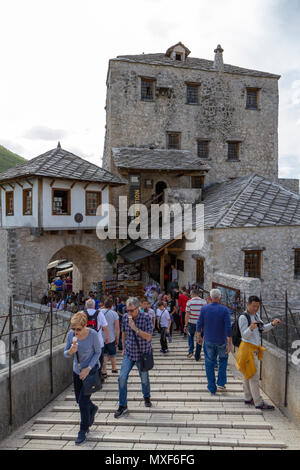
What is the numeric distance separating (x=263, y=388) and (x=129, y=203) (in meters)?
16.8

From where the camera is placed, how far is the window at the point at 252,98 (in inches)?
1027

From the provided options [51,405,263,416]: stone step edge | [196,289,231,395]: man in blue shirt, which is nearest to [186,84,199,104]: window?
[196,289,231,395]: man in blue shirt

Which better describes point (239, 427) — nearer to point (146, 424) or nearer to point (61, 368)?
point (146, 424)

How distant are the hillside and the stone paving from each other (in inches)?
3615

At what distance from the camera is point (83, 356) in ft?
15.7

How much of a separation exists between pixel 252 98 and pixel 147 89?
827cm

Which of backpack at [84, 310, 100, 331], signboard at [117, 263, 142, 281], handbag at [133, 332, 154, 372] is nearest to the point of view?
handbag at [133, 332, 154, 372]

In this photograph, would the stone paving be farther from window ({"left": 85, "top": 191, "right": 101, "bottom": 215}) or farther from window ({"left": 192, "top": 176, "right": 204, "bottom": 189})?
→ window ({"left": 192, "top": 176, "right": 204, "bottom": 189})

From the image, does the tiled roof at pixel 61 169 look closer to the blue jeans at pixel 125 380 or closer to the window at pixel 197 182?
the window at pixel 197 182

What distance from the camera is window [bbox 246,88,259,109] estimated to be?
26.1 metres

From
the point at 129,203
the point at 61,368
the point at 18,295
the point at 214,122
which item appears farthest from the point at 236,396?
the point at 214,122

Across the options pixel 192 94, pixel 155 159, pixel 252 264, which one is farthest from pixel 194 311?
pixel 192 94

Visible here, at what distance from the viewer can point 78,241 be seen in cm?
1905

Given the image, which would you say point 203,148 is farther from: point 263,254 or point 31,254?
point 31,254
